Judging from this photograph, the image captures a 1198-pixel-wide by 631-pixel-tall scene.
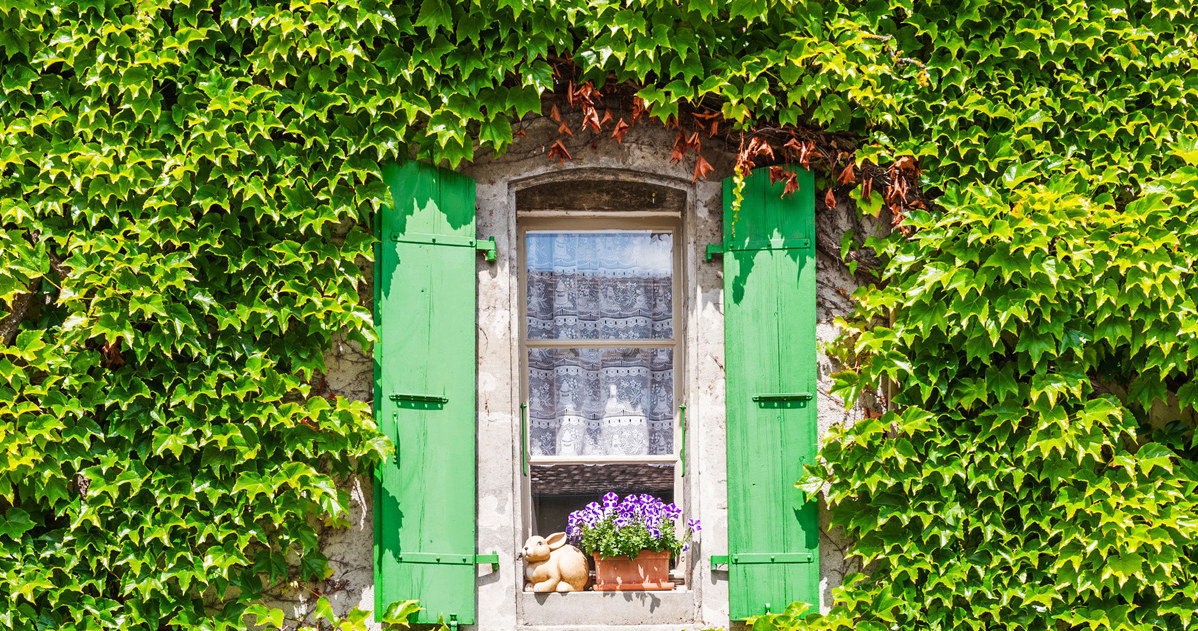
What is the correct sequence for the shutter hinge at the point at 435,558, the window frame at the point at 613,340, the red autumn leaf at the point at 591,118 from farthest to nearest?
1. the window frame at the point at 613,340
2. the red autumn leaf at the point at 591,118
3. the shutter hinge at the point at 435,558

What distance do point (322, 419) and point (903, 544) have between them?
2145 millimetres

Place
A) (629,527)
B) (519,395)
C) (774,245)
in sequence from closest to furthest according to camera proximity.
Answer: (629,527), (774,245), (519,395)

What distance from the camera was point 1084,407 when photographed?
12.6 feet

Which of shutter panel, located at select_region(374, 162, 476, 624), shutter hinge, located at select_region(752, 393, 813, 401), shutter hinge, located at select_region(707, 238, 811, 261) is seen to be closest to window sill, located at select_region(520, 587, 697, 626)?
shutter panel, located at select_region(374, 162, 476, 624)

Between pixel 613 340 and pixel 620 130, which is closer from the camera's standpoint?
pixel 620 130

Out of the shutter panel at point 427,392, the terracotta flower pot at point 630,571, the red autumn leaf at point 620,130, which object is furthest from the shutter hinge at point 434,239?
the terracotta flower pot at point 630,571

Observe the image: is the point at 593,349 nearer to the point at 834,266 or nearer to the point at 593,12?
the point at 834,266

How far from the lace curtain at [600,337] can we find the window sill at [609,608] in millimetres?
576

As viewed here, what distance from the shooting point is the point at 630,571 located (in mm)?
3965

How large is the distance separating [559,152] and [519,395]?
97 centimetres

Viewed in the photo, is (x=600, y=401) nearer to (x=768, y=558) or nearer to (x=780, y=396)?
(x=780, y=396)

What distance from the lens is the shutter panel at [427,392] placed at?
3822 millimetres

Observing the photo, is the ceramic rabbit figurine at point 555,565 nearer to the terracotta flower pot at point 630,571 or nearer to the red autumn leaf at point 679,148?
the terracotta flower pot at point 630,571

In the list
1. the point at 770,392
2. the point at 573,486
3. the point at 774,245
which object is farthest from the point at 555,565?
the point at 774,245
